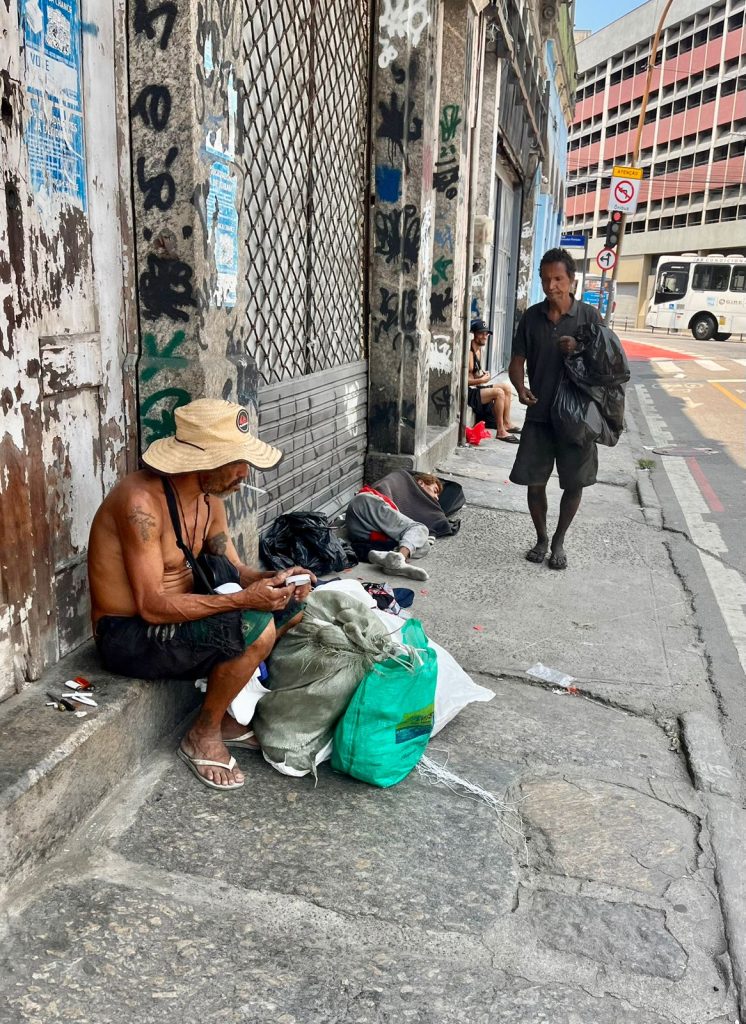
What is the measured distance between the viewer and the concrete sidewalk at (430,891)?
6.88 ft

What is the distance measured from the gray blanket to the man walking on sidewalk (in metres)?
0.70

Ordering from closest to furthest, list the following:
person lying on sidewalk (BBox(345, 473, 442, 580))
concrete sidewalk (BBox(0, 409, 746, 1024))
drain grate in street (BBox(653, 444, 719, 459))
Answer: concrete sidewalk (BBox(0, 409, 746, 1024)) < person lying on sidewalk (BBox(345, 473, 442, 580)) < drain grate in street (BBox(653, 444, 719, 459))

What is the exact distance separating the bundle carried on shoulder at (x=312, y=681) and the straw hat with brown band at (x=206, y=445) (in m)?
0.73

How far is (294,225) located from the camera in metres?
5.18

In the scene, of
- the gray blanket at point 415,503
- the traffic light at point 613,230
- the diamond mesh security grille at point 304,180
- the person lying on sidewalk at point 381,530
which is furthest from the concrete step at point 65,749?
the traffic light at point 613,230

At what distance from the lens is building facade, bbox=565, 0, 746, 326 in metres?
49.5

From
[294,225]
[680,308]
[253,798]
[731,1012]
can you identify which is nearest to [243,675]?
[253,798]

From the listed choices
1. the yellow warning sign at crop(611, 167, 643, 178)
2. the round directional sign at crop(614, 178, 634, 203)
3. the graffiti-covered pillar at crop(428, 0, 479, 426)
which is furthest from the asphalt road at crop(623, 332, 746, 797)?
the yellow warning sign at crop(611, 167, 643, 178)

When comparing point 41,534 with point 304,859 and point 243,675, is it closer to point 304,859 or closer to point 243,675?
point 243,675

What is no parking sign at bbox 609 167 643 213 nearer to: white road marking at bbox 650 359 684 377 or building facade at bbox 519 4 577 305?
building facade at bbox 519 4 577 305

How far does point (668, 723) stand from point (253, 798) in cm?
179

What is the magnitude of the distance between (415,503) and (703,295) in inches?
1281

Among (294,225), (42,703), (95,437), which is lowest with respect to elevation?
(42,703)

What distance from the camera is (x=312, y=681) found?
3.04 metres
